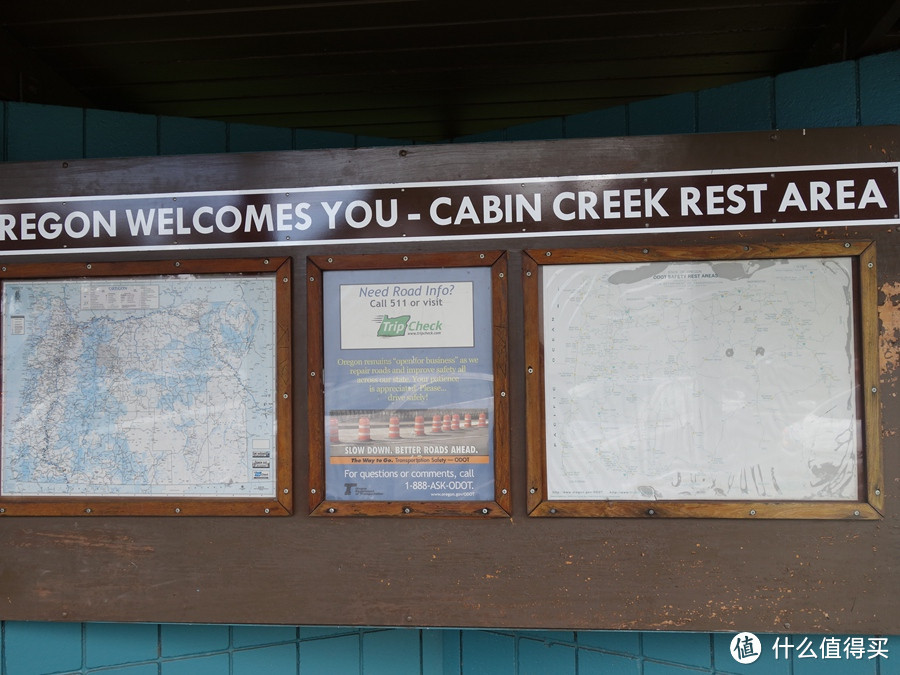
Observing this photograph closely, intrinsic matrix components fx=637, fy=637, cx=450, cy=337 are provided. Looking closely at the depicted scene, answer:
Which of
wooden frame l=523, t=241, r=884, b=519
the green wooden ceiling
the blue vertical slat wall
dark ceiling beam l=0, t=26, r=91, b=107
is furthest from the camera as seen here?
dark ceiling beam l=0, t=26, r=91, b=107

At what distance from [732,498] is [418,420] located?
107 centimetres

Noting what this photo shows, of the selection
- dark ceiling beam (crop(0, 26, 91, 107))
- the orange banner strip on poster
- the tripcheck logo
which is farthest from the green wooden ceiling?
the orange banner strip on poster

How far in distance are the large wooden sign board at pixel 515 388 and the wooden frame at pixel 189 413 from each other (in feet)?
0.04

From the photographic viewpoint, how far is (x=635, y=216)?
2158 millimetres

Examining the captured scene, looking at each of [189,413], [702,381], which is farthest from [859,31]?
[189,413]

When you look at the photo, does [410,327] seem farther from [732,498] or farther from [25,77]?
[25,77]

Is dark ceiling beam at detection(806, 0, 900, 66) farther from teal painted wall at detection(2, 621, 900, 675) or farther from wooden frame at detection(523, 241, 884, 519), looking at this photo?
teal painted wall at detection(2, 621, 900, 675)

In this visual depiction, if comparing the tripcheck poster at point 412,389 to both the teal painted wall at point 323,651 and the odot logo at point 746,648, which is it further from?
the odot logo at point 746,648

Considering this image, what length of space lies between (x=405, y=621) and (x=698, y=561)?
100 centimetres

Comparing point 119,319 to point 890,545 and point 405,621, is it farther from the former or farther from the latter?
point 890,545

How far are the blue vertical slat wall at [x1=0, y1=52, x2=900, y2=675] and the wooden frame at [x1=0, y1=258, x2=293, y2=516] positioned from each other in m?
0.52

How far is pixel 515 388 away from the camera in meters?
2.17

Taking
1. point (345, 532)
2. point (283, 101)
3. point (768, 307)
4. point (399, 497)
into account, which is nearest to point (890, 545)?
point (768, 307)

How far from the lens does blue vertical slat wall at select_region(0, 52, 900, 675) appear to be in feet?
7.55
